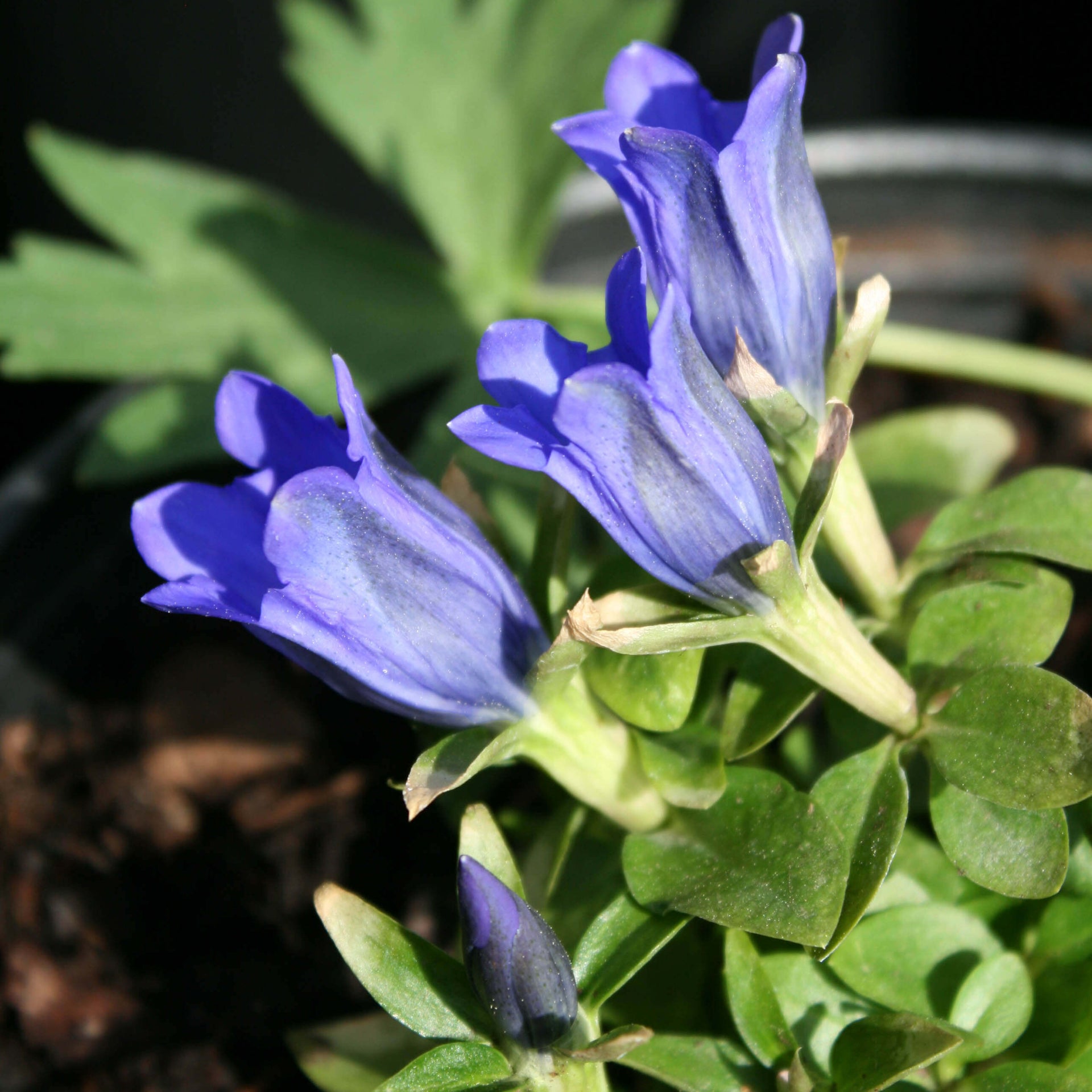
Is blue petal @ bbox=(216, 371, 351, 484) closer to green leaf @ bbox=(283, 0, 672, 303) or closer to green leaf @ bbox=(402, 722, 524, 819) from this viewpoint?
green leaf @ bbox=(402, 722, 524, 819)

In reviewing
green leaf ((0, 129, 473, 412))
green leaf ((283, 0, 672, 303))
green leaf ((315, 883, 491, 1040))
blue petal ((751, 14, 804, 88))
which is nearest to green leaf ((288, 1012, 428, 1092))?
green leaf ((315, 883, 491, 1040))

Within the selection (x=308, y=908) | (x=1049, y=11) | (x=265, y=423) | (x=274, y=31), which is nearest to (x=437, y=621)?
(x=265, y=423)

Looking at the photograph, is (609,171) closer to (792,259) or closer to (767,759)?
(792,259)

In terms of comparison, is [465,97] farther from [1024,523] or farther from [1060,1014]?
[1060,1014]

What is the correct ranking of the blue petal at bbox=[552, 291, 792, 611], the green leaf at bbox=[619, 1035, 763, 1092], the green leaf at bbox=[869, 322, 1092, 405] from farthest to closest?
1. the green leaf at bbox=[869, 322, 1092, 405]
2. the green leaf at bbox=[619, 1035, 763, 1092]
3. the blue petal at bbox=[552, 291, 792, 611]

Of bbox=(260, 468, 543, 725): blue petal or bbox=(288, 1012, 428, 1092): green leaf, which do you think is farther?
bbox=(288, 1012, 428, 1092): green leaf

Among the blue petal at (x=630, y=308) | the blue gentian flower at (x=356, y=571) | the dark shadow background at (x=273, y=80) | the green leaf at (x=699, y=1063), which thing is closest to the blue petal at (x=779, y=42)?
the blue petal at (x=630, y=308)

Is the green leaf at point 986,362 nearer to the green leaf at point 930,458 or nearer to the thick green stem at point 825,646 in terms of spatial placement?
the green leaf at point 930,458

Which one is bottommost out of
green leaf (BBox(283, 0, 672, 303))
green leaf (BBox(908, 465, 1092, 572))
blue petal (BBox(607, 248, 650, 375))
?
green leaf (BBox(908, 465, 1092, 572))
